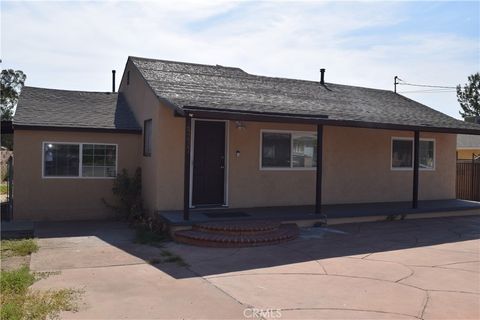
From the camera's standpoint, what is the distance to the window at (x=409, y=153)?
14.1 m

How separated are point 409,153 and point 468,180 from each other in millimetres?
3727

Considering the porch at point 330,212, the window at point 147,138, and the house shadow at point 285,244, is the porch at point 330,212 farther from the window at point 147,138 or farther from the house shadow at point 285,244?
the window at point 147,138

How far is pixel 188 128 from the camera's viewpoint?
9.47 meters

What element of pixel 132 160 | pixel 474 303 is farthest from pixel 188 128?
pixel 474 303

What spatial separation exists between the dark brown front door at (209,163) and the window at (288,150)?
3.90 feet

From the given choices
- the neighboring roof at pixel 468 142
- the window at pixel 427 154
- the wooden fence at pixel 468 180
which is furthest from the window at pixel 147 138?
the neighboring roof at pixel 468 142

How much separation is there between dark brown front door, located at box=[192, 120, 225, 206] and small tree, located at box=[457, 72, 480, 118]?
129 ft

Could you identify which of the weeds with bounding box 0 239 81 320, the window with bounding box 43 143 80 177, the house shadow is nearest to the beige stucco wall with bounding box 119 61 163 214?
the house shadow

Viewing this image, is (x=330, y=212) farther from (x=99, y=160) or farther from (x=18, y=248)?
(x=18, y=248)

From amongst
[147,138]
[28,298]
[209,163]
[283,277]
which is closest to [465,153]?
[209,163]

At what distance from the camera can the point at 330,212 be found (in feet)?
38.0

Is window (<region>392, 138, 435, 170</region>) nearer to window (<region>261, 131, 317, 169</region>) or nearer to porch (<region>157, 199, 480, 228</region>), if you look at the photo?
porch (<region>157, 199, 480, 228</region>)

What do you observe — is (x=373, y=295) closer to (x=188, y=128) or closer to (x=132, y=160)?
(x=188, y=128)

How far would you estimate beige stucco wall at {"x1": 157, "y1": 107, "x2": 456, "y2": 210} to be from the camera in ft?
35.9
